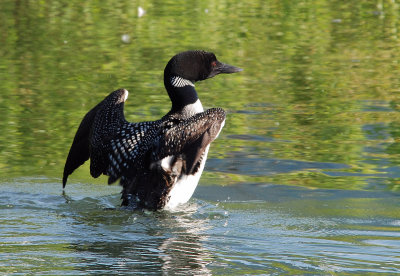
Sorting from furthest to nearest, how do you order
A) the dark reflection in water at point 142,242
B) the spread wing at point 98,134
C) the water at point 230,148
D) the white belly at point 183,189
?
the spread wing at point 98,134, the white belly at point 183,189, the water at point 230,148, the dark reflection in water at point 142,242

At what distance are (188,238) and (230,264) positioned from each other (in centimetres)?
64

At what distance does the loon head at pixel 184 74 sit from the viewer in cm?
621

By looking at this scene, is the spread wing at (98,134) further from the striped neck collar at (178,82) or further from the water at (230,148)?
the striped neck collar at (178,82)

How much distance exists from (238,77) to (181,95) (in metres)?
4.45

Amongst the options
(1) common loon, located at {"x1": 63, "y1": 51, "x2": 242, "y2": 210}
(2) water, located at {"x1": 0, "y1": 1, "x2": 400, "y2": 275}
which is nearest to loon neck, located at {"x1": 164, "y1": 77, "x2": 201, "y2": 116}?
(1) common loon, located at {"x1": 63, "y1": 51, "x2": 242, "y2": 210}

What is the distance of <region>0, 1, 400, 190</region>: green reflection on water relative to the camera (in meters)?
7.18

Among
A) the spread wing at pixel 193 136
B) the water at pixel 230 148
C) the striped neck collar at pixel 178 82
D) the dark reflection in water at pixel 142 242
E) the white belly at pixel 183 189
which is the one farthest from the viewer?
the striped neck collar at pixel 178 82

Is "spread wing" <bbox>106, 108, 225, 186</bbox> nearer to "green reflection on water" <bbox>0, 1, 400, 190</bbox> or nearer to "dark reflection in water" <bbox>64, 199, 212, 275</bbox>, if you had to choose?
"dark reflection in water" <bbox>64, 199, 212, 275</bbox>

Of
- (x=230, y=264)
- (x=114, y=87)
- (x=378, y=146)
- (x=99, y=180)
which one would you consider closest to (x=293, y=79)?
(x=114, y=87)

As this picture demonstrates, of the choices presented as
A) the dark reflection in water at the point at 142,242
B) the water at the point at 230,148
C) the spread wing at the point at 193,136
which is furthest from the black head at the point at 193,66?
the dark reflection in water at the point at 142,242

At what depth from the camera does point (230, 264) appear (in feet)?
14.8

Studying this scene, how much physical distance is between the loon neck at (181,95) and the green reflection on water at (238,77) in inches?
28.5

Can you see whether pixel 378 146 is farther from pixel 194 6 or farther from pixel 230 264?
pixel 194 6

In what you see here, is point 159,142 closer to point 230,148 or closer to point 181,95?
point 181,95
